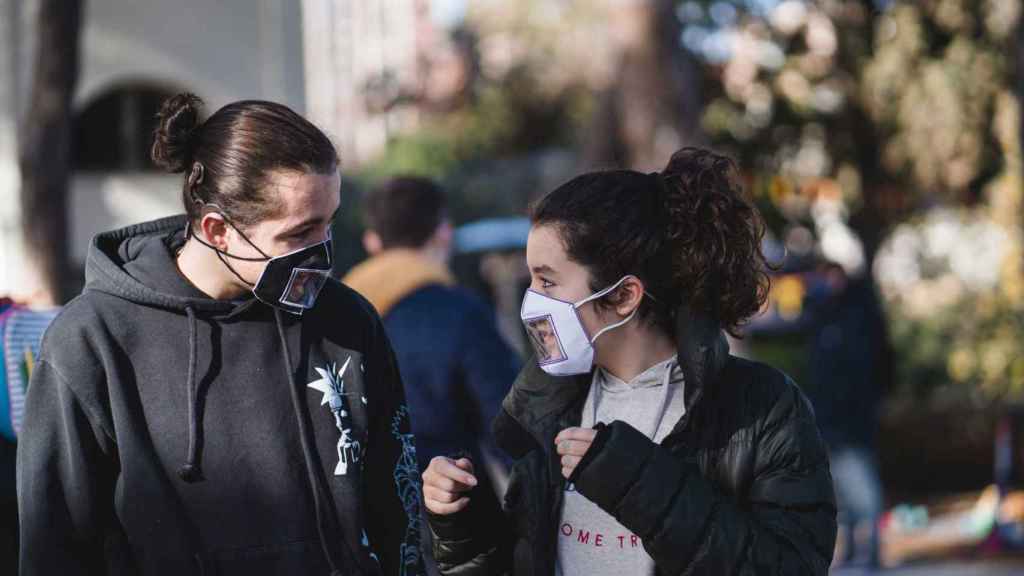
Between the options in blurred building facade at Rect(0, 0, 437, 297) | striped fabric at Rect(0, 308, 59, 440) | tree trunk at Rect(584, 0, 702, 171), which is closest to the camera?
striped fabric at Rect(0, 308, 59, 440)

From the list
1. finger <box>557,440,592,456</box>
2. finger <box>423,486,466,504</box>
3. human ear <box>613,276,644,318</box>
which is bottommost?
finger <box>423,486,466,504</box>

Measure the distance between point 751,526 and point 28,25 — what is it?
12.8 m

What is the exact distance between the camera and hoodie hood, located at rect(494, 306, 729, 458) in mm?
2537

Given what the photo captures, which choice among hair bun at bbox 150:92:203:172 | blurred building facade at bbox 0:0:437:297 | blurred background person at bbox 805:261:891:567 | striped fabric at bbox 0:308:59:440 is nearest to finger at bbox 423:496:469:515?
hair bun at bbox 150:92:203:172

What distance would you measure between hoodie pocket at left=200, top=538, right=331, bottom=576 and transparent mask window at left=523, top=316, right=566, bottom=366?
0.61m

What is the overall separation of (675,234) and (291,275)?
2.57 feet

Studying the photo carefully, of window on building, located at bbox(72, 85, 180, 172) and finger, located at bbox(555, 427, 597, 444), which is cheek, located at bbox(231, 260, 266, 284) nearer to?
finger, located at bbox(555, 427, 597, 444)

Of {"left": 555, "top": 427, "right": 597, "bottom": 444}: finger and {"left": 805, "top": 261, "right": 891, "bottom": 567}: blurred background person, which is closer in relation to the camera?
{"left": 555, "top": 427, "right": 597, "bottom": 444}: finger

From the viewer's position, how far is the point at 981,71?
15.6 m

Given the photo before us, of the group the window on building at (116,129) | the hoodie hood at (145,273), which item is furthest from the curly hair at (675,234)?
the window on building at (116,129)

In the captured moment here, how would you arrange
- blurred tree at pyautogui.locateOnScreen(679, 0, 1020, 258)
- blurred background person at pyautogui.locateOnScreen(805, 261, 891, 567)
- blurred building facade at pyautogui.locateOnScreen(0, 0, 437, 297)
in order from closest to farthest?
blurred background person at pyautogui.locateOnScreen(805, 261, 891, 567) → blurred building facade at pyautogui.locateOnScreen(0, 0, 437, 297) → blurred tree at pyautogui.locateOnScreen(679, 0, 1020, 258)

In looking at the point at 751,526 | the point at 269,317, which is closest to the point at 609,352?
the point at 751,526

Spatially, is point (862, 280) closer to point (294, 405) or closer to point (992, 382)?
point (992, 382)

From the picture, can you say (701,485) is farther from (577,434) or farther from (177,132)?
(177,132)
